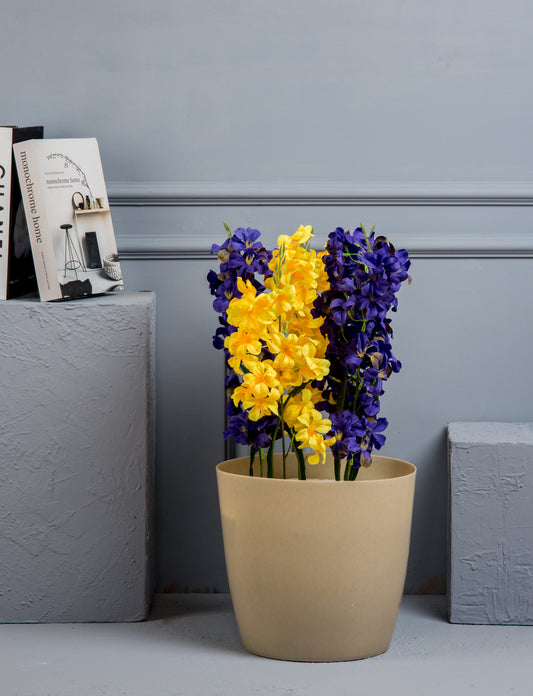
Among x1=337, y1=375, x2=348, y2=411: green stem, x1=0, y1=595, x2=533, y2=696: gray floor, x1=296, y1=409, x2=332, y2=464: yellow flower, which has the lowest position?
x1=0, y1=595, x2=533, y2=696: gray floor

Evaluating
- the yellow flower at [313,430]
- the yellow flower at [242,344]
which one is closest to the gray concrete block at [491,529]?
the yellow flower at [313,430]

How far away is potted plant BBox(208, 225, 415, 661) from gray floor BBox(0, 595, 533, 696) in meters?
0.05

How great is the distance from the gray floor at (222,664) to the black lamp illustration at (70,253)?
0.56m

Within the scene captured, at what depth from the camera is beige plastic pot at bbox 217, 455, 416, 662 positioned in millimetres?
980

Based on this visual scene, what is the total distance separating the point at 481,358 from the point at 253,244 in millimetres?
548

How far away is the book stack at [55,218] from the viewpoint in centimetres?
115

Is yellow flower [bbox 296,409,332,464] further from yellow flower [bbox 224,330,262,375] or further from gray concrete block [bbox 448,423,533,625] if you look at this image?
gray concrete block [bbox 448,423,533,625]

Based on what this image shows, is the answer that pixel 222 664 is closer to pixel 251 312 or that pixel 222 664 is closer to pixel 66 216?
pixel 251 312

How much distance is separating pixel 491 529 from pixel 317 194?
642mm

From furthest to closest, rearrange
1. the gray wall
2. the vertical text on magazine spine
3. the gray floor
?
the gray wall
the vertical text on magazine spine
the gray floor

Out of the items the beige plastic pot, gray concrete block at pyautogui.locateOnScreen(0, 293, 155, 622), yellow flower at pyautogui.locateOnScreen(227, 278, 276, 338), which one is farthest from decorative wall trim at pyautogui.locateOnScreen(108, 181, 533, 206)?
the beige plastic pot

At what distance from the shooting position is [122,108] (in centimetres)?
132

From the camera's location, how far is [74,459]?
1157mm

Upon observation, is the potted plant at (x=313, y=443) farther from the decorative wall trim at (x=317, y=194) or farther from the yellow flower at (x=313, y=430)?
the decorative wall trim at (x=317, y=194)
